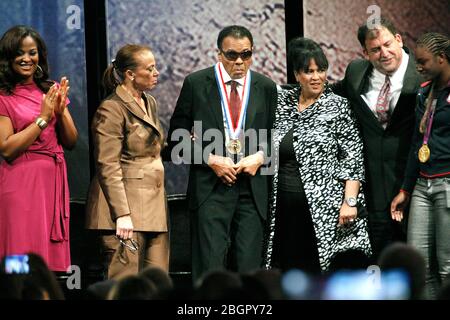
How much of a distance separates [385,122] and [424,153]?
0.36 m

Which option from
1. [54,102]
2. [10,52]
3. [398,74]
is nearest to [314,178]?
[398,74]

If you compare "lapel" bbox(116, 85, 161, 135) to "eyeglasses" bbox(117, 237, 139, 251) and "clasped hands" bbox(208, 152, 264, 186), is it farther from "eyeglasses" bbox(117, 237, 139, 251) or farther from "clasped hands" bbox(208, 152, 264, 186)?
"eyeglasses" bbox(117, 237, 139, 251)

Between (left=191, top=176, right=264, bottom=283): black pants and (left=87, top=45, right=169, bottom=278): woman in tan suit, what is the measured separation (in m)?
0.21

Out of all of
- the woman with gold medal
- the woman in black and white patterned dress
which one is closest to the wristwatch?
the woman in black and white patterned dress

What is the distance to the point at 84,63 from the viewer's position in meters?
6.63

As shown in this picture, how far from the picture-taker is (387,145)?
554 cm

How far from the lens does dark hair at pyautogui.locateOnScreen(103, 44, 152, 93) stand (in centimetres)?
543

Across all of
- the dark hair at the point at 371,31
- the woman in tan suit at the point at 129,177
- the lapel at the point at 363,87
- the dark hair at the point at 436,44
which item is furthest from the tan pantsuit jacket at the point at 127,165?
the dark hair at the point at 436,44

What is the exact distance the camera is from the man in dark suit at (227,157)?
5414mm

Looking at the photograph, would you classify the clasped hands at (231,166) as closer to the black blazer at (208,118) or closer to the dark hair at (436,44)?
the black blazer at (208,118)

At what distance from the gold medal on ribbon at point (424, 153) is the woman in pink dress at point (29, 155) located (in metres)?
1.91

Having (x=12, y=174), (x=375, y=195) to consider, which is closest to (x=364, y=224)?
(x=375, y=195)

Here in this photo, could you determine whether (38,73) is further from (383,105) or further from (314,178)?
(383,105)
